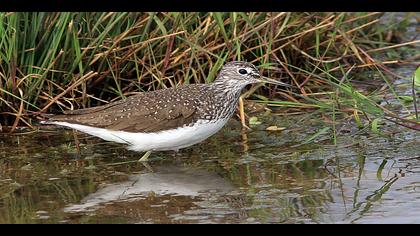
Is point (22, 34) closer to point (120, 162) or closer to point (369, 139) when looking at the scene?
point (120, 162)

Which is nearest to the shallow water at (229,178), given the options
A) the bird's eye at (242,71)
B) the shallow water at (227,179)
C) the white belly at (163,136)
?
the shallow water at (227,179)

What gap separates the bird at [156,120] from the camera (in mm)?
6945

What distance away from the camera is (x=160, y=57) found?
8164 mm

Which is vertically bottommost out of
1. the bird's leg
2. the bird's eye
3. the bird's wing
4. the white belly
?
the bird's leg

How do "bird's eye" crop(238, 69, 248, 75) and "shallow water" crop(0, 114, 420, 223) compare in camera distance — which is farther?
"bird's eye" crop(238, 69, 248, 75)

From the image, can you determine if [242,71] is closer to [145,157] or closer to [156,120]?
[156,120]

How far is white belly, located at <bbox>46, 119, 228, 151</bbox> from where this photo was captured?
6.89m

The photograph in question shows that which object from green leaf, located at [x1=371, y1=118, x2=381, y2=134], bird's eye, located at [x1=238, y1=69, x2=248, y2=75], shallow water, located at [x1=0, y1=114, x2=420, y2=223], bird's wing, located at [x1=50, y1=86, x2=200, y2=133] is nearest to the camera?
shallow water, located at [x1=0, y1=114, x2=420, y2=223]

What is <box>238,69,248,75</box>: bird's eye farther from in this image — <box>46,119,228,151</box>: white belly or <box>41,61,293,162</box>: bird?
<box>46,119,228,151</box>: white belly

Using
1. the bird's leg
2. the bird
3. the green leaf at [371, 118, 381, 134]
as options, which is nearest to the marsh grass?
the green leaf at [371, 118, 381, 134]

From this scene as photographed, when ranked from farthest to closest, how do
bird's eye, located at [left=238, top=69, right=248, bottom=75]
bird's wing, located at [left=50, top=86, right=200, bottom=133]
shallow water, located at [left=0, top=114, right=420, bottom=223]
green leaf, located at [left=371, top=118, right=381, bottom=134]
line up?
bird's eye, located at [left=238, top=69, right=248, bottom=75]
bird's wing, located at [left=50, top=86, right=200, bottom=133]
green leaf, located at [left=371, top=118, right=381, bottom=134]
shallow water, located at [left=0, top=114, right=420, bottom=223]

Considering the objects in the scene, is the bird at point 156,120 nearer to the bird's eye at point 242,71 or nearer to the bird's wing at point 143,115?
the bird's wing at point 143,115

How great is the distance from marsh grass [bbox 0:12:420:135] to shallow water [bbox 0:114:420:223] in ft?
0.88

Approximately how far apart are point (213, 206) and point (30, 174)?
5.08ft
